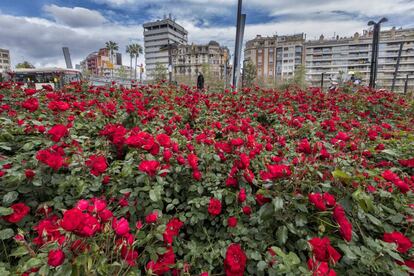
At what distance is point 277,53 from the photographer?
8231 centimetres

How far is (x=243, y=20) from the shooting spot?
31.5 ft

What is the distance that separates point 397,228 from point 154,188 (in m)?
1.46

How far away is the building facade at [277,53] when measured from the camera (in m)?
79.9

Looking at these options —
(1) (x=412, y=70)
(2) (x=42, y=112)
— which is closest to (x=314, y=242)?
(2) (x=42, y=112)

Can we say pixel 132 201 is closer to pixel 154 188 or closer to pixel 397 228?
pixel 154 188

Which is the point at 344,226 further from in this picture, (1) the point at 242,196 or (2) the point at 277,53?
(2) the point at 277,53

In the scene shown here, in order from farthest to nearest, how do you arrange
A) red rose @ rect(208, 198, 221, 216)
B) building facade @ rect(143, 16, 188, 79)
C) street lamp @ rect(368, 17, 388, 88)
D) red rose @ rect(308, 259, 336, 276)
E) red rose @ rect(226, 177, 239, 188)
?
building facade @ rect(143, 16, 188, 79) < street lamp @ rect(368, 17, 388, 88) < red rose @ rect(226, 177, 239, 188) < red rose @ rect(208, 198, 221, 216) < red rose @ rect(308, 259, 336, 276)

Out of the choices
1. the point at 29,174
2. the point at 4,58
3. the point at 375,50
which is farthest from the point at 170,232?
the point at 4,58

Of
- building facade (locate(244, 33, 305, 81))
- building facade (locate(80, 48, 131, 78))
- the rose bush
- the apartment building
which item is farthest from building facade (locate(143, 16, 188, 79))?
the rose bush

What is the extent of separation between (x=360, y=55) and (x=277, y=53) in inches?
1087

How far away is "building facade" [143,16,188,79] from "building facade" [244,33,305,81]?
33.1 m

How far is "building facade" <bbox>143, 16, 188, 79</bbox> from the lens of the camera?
9119cm

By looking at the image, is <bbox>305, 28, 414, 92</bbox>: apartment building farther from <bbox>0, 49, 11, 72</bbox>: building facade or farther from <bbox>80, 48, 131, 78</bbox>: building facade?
<bbox>0, 49, 11, 72</bbox>: building facade

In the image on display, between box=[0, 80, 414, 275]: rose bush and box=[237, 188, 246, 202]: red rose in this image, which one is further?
box=[237, 188, 246, 202]: red rose
